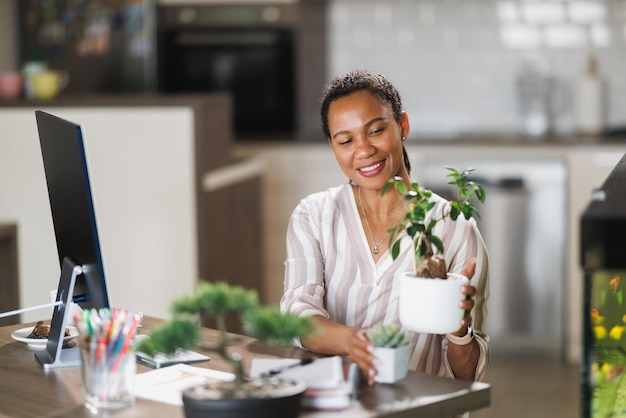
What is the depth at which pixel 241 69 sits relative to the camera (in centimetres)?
609

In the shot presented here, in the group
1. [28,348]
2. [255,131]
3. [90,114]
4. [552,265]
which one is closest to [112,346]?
[28,348]

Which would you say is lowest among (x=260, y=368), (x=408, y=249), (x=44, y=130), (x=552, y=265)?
(x=552, y=265)

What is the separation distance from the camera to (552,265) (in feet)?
17.8

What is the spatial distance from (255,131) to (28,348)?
12.7ft

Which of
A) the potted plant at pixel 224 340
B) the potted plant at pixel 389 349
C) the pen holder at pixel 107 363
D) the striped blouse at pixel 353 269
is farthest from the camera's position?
the striped blouse at pixel 353 269

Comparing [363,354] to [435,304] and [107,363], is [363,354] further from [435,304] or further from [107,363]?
[107,363]

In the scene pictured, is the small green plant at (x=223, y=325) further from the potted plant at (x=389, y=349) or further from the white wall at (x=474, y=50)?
the white wall at (x=474, y=50)

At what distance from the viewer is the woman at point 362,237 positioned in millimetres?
2312

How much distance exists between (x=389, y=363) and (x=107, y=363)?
48 centimetres

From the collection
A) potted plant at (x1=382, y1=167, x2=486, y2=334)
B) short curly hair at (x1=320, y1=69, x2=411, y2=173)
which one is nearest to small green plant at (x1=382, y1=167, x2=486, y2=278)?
potted plant at (x1=382, y1=167, x2=486, y2=334)

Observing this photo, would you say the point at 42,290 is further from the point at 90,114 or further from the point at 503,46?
the point at 503,46

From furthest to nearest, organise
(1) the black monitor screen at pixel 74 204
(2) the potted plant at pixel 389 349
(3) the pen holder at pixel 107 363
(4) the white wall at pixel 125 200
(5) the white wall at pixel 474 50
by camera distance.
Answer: (5) the white wall at pixel 474 50 → (4) the white wall at pixel 125 200 → (1) the black monitor screen at pixel 74 204 → (2) the potted plant at pixel 389 349 → (3) the pen holder at pixel 107 363

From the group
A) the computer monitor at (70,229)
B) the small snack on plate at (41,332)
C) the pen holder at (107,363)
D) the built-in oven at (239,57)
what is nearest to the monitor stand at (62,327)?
the computer monitor at (70,229)

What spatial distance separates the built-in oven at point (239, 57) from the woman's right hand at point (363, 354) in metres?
4.17
